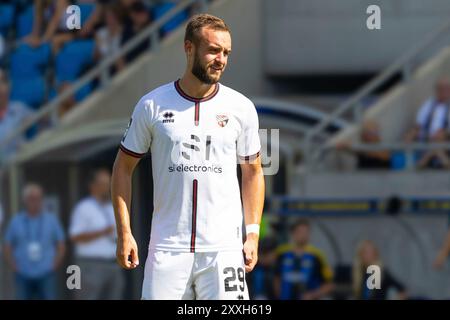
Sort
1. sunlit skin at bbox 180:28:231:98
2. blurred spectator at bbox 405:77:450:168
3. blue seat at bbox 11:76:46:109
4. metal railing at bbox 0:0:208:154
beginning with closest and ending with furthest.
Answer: sunlit skin at bbox 180:28:231:98 < blurred spectator at bbox 405:77:450:168 < metal railing at bbox 0:0:208:154 < blue seat at bbox 11:76:46:109

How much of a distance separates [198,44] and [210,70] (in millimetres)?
138

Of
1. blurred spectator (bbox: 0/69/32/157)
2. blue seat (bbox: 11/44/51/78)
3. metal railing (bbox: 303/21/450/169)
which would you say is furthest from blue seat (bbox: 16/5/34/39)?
metal railing (bbox: 303/21/450/169)

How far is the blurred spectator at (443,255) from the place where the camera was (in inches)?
498

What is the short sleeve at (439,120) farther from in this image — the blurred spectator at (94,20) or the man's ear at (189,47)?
the man's ear at (189,47)

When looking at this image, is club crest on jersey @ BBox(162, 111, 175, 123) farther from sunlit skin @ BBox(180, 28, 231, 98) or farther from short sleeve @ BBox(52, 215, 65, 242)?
short sleeve @ BBox(52, 215, 65, 242)

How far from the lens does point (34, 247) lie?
1430cm

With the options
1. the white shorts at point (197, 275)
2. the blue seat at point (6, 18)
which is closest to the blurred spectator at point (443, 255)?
the white shorts at point (197, 275)

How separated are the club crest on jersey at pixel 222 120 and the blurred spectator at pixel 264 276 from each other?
5785 mm

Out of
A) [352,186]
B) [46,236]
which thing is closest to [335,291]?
[352,186]

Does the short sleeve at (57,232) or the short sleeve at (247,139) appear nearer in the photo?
the short sleeve at (247,139)

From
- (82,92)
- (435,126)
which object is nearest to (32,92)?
(82,92)

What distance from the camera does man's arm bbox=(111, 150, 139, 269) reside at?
7.06 m

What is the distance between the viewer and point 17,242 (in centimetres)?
1434

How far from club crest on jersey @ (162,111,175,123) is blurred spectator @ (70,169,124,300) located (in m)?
6.35
